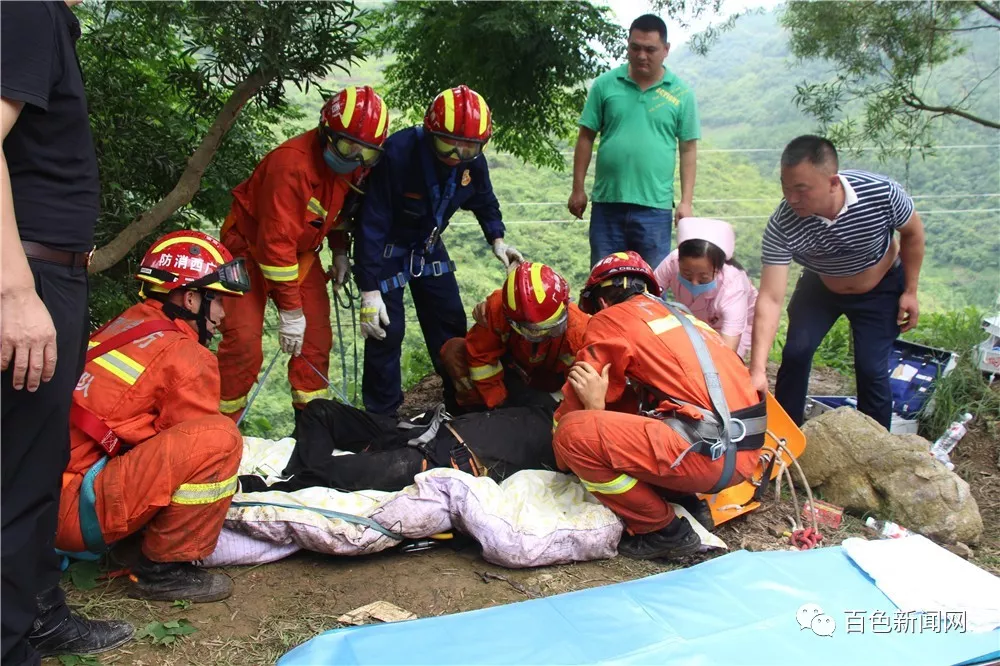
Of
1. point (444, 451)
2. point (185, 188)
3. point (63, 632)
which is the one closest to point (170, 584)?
point (63, 632)

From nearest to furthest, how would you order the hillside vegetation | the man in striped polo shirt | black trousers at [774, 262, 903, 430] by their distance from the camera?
1. the man in striped polo shirt
2. black trousers at [774, 262, 903, 430]
3. the hillside vegetation

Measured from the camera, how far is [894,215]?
3957 millimetres

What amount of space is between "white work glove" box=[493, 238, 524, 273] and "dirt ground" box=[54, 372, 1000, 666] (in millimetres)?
2039

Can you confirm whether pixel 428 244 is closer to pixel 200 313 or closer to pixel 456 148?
pixel 456 148

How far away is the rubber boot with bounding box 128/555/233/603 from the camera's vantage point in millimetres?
2859

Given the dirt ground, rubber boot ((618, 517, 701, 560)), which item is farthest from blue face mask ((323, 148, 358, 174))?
rubber boot ((618, 517, 701, 560))

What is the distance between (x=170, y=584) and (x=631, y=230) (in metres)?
3.47

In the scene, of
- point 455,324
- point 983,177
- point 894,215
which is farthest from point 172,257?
point 983,177

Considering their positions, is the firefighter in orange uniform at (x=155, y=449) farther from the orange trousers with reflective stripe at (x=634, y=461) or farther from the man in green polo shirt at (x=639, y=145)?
the man in green polo shirt at (x=639, y=145)

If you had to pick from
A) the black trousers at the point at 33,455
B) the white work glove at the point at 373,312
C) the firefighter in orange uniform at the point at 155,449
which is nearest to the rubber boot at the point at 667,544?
the firefighter in orange uniform at the point at 155,449

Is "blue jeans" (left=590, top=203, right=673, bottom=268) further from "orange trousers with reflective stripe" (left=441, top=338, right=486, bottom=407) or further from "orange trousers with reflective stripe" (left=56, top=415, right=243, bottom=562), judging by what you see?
"orange trousers with reflective stripe" (left=56, top=415, right=243, bottom=562)

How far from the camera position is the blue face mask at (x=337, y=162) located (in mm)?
4094

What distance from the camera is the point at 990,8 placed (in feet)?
16.6

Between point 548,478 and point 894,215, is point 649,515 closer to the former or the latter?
point 548,478
